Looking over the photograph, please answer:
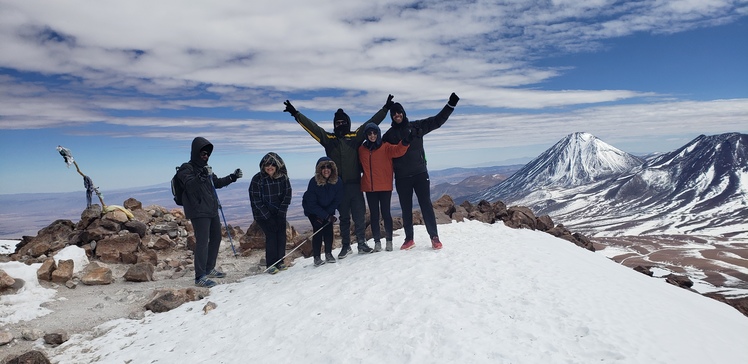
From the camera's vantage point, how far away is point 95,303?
9.09 m

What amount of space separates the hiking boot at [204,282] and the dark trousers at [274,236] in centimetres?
134

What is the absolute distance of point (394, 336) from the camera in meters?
5.70

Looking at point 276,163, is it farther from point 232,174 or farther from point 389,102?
point 389,102

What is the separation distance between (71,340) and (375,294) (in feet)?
17.8

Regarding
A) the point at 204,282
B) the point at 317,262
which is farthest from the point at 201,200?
the point at 317,262

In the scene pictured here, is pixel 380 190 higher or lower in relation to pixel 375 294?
higher

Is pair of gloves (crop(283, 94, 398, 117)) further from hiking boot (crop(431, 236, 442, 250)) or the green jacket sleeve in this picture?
hiking boot (crop(431, 236, 442, 250))

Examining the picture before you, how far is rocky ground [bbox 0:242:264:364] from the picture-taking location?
7.55 m

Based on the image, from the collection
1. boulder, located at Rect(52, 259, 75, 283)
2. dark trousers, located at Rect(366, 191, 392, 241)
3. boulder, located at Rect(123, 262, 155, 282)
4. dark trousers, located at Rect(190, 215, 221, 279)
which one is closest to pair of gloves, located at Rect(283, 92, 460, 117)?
dark trousers, located at Rect(366, 191, 392, 241)

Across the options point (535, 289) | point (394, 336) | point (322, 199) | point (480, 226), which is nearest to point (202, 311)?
point (322, 199)

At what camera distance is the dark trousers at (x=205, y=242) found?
9227 mm

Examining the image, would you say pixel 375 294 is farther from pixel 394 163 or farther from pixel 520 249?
pixel 520 249

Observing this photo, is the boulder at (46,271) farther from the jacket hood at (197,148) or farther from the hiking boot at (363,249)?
the hiking boot at (363,249)

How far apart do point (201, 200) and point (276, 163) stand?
1.85m
